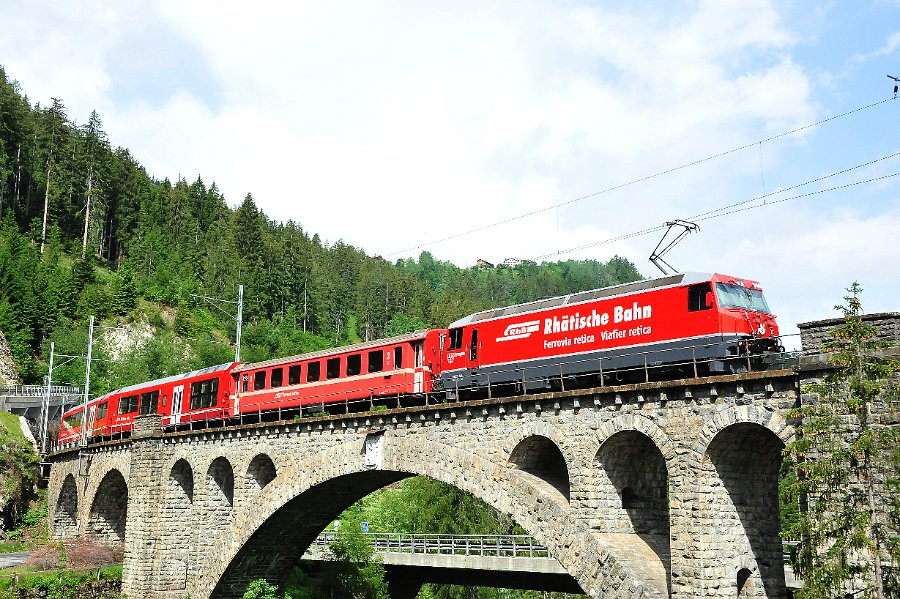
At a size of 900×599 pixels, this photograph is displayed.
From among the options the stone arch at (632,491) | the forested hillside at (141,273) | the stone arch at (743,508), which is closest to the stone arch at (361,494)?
the stone arch at (632,491)

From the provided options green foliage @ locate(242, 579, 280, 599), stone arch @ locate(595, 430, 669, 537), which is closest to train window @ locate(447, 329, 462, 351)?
stone arch @ locate(595, 430, 669, 537)

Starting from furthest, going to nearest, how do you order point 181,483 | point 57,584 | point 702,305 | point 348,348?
point 57,584, point 181,483, point 348,348, point 702,305

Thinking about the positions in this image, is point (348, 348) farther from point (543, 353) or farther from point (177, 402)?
point (177, 402)

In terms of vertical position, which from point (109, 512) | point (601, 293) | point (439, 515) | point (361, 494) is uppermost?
point (601, 293)

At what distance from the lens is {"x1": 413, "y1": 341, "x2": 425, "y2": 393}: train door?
3181cm

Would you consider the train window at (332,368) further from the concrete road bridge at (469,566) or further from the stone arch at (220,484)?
the concrete road bridge at (469,566)

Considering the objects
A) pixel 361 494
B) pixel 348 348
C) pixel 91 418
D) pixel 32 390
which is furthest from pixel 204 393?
pixel 32 390

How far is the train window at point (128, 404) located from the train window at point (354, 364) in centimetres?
2221

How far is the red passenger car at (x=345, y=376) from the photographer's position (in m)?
31.8

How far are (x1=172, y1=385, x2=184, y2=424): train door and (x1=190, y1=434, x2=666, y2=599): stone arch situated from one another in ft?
30.7

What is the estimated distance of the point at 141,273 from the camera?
10612 centimetres

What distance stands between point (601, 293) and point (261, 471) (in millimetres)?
20601

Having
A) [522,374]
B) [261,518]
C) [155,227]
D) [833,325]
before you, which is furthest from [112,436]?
[155,227]

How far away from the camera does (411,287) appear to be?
471 feet
